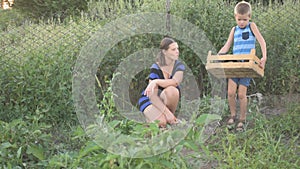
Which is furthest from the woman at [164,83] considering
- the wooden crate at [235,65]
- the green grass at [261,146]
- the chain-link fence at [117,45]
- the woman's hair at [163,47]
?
the chain-link fence at [117,45]

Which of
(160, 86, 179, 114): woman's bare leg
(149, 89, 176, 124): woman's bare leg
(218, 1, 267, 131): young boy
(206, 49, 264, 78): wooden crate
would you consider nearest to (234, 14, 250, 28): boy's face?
(218, 1, 267, 131): young boy

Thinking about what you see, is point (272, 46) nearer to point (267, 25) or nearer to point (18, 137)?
point (267, 25)

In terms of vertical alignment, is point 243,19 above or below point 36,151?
above

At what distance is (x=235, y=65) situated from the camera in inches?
152

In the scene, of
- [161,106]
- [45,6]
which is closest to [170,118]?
[161,106]

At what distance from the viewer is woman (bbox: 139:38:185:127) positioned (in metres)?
3.78

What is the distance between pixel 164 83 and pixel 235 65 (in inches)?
24.2

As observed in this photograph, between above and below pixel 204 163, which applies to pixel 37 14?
above

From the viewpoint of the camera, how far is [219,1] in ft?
18.5

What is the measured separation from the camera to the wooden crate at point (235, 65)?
3.83 meters

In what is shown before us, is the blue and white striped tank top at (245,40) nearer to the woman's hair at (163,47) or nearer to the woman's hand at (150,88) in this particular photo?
the woman's hair at (163,47)

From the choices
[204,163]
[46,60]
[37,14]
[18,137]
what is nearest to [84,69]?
[46,60]

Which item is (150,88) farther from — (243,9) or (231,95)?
(243,9)

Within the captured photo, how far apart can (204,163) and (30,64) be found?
2146 millimetres
